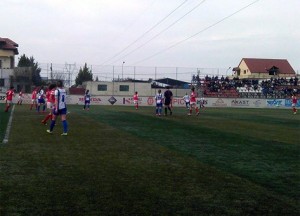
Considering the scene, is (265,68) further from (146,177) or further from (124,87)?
(146,177)

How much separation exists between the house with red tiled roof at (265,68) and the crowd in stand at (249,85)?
17.5 m

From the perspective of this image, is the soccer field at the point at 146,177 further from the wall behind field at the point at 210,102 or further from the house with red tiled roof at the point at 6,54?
the house with red tiled roof at the point at 6,54

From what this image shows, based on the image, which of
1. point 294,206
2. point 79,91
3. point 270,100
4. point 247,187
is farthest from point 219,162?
point 79,91

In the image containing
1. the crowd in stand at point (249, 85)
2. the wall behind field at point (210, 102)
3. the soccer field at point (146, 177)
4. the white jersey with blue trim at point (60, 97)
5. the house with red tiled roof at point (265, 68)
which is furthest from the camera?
→ the house with red tiled roof at point (265, 68)

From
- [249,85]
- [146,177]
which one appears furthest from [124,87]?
[146,177]

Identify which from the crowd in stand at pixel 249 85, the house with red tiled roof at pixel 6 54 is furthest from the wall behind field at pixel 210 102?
the house with red tiled roof at pixel 6 54

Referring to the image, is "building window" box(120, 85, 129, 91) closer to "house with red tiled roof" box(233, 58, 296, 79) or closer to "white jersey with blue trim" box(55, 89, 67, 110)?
"house with red tiled roof" box(233, 58, 296, 79)

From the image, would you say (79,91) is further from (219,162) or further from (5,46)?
(219,162)

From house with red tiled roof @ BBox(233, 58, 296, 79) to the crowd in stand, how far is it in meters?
17.5

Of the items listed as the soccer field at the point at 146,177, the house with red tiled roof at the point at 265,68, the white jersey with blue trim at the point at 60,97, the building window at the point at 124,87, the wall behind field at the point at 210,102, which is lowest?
the soccer field at the point at 146,177

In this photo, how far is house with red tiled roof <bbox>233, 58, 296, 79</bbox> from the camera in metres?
81.6

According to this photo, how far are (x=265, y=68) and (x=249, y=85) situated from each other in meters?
22.4

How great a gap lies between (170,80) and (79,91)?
15583 mm

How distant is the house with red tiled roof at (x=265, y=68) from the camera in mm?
81562
